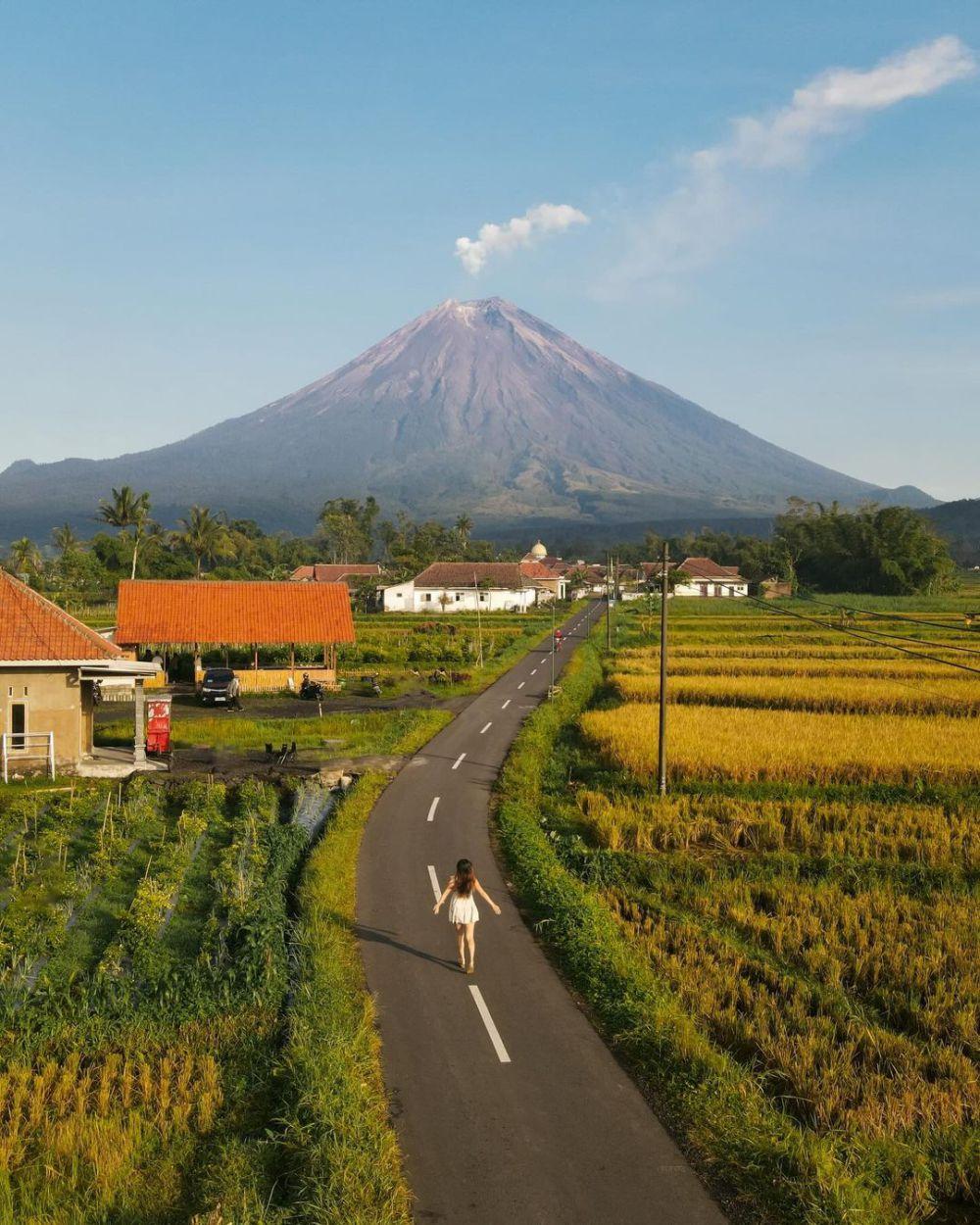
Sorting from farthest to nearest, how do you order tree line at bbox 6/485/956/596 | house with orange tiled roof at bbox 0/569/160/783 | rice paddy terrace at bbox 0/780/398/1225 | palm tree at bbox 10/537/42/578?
tree line at bbox 6/485/956/596
palm tree at bbox 10/537/42/578
house with orange tiled roof at bbox 0/569/160/783
rice paddy terrace at bbox 0/780/398/1225

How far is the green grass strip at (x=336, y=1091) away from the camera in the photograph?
749 centimetres

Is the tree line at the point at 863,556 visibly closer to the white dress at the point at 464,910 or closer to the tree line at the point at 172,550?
the tree line at the point at 172,550

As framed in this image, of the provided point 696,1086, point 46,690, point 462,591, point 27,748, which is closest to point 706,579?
point 462,591

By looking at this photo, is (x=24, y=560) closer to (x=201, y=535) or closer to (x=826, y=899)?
(x=201, y=535)

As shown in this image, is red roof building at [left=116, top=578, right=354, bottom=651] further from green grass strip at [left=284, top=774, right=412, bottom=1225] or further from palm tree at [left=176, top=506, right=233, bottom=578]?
palm tree at [left=176, top=506, right=233, bottom=578]

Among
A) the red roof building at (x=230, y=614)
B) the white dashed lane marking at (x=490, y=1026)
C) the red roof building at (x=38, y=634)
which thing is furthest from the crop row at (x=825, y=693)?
the white dashed lane marking at (x=490, y=1026)

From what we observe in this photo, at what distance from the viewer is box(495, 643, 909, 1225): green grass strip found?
7730 millimetres

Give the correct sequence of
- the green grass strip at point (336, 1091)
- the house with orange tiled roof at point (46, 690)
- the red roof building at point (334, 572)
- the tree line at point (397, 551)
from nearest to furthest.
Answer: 1. the green grass strip at point (336, 1091)
2. the house with orange tiled roof at point (46, 690)
3. the tree line at point (397, 551)
4. the red roof building at point (334, 572)

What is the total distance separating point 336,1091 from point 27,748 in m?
18.0

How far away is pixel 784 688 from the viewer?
36.8 m

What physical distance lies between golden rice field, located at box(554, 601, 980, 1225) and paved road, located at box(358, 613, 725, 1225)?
1173mm

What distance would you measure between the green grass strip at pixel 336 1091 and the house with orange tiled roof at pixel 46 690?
1238 cm

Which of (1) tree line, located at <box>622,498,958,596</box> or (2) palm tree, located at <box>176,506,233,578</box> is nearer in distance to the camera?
(2) palm tree, located at <box>176,506,233,578</box>

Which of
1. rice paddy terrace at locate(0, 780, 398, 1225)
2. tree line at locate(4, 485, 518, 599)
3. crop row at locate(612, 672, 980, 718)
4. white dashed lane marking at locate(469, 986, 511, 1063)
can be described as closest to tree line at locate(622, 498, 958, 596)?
tree line at locate(4, 485, 518, 599)
